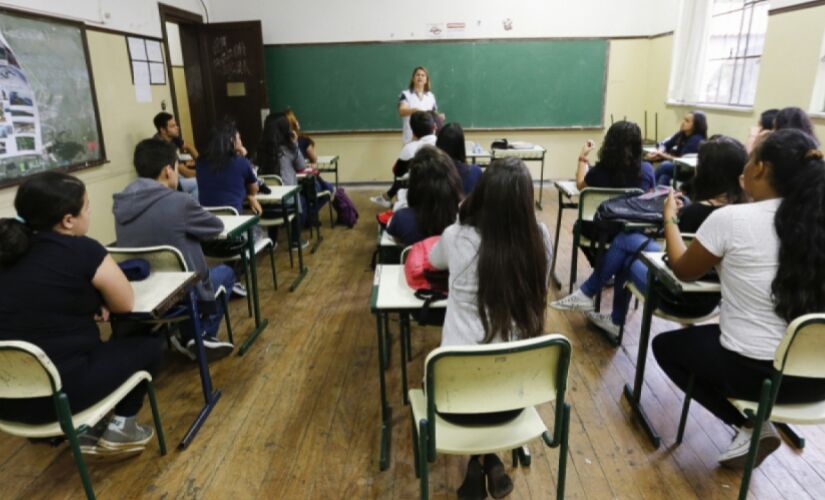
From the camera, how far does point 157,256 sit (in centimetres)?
220

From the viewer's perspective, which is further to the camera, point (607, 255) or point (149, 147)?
point (607, 255)

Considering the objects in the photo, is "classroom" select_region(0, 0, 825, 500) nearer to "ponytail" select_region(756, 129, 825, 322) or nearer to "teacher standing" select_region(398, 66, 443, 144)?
"ponytail" select_region(756, 129, 825, 322)

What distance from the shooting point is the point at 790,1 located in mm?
4414

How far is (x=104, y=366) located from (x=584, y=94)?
6550 mm

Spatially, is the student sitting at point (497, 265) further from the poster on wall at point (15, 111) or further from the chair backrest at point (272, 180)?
the poster on wall at point (15, 111)

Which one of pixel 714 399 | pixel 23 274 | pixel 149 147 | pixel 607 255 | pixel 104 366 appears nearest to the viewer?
pixel 23 274

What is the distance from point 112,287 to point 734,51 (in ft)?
20.4

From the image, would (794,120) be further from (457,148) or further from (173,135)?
(173,135)

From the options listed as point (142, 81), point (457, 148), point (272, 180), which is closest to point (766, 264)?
point (457, 148)

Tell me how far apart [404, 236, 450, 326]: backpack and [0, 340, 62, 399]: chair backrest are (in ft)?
3.75

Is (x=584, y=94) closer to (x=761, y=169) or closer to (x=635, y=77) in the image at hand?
(x=635, y=77)

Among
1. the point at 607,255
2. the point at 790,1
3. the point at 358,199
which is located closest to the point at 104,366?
the point at 607,255

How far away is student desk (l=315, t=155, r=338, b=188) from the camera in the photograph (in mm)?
5696

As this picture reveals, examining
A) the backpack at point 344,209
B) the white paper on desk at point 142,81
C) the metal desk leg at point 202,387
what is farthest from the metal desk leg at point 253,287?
the white paper on desk at point 142,81
